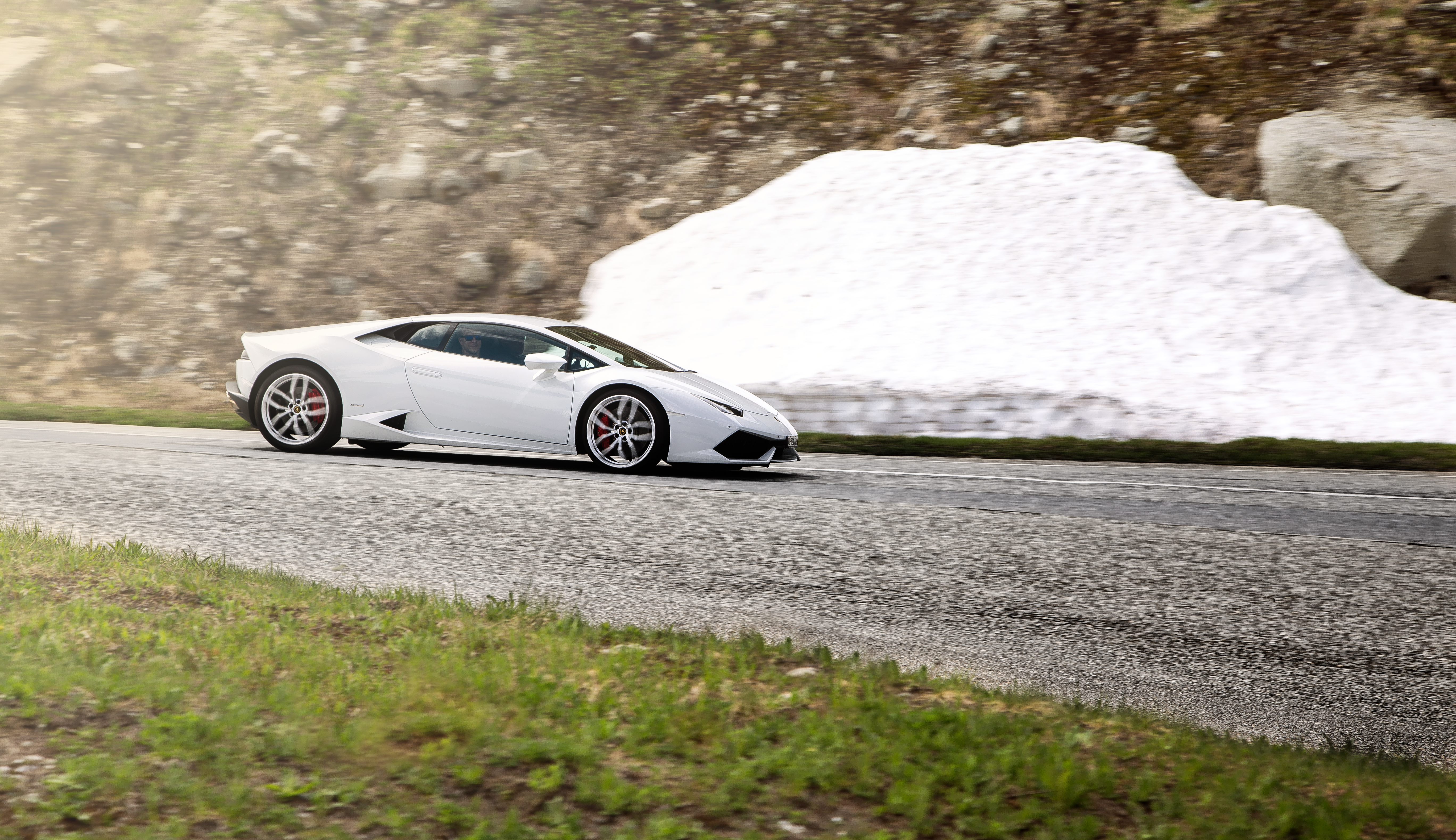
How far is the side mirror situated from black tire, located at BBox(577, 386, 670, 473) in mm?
346

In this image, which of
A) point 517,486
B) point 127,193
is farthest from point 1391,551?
point 127,193

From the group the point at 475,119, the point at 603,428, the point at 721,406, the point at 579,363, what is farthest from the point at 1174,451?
the point at 475,119

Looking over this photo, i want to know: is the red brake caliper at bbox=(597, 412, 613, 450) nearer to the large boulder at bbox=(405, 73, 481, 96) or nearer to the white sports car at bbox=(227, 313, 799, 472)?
the white sports car at bbox=(227, 313, 799, 472)

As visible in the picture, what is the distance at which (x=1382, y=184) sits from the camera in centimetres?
1614

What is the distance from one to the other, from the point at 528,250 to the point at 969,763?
17279 mm

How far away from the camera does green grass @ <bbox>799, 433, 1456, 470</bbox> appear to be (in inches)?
408

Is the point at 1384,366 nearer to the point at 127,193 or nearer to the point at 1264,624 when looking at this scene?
the point at 1264,624

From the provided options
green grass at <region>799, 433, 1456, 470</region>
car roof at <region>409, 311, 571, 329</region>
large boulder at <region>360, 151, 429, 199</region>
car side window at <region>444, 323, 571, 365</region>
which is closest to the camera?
car side window at <region>444, 323, 571, 365</region>

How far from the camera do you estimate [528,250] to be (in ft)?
62.5

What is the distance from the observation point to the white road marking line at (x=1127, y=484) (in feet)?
26.1

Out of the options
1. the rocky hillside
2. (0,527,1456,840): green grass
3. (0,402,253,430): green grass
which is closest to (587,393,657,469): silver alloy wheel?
(0,527,1456,840): green grass

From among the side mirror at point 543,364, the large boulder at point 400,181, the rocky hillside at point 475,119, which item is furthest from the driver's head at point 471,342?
the large boulder at point 400,181

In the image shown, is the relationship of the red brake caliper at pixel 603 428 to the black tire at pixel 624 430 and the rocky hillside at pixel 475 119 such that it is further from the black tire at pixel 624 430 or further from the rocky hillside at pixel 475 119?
the rocky hillside at pixel 475 119

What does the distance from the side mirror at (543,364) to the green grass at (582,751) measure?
5057 millimetres
